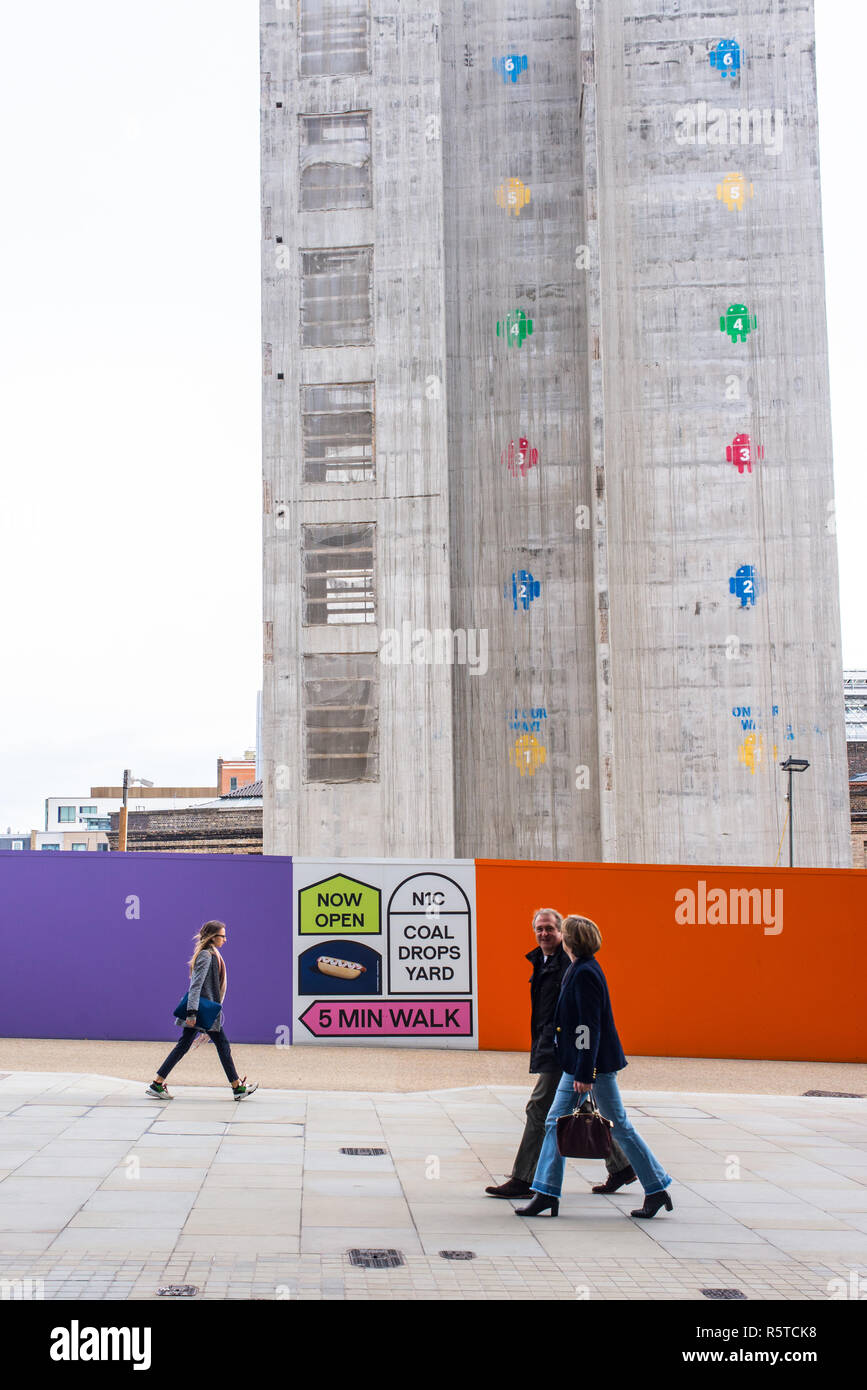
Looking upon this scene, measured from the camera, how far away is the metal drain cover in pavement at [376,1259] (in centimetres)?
685

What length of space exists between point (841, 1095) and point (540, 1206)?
756 centimetres

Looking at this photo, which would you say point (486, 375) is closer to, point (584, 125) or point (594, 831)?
point (584, 125)

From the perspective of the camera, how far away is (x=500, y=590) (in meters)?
32.8

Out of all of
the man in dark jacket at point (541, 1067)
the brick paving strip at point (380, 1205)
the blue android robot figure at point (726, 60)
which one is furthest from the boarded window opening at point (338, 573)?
the man in dark jacket at point (541, 1067)

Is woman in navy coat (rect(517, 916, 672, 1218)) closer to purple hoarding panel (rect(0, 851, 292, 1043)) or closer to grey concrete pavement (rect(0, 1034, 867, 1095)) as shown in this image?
grey concrete pavement (rect(0, 1034, 867, 1095))

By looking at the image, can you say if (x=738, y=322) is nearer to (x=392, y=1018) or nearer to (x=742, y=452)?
(x=742, y=452)

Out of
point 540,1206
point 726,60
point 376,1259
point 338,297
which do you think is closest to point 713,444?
point 338,297

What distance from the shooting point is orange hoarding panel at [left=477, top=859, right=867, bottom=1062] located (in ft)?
54.7

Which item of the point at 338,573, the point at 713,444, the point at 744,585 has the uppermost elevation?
the point at 713,444

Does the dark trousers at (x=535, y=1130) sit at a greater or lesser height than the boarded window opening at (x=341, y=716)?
lesser

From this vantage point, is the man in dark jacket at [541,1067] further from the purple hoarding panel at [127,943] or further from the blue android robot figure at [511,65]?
the blue android robot figure at [511,65]

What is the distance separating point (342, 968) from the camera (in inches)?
655
